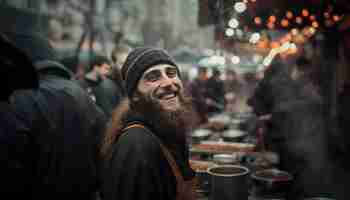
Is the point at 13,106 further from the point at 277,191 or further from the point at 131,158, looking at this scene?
the point at 277,191

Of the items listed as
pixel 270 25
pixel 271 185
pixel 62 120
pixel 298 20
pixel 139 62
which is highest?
pixel 298 20

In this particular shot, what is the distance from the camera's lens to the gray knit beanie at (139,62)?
191 centimetres

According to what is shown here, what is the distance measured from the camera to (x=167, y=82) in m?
1.91

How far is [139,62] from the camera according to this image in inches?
75.7

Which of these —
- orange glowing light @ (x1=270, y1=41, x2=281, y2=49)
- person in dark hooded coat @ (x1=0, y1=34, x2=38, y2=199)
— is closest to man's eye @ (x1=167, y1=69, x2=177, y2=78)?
person in dark hooded coat @ (x1=0, y1=34, x2=38, y2=199)

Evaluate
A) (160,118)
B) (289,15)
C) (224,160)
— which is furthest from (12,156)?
(289,15)

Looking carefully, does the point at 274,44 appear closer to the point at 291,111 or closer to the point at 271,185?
the point at 291,111

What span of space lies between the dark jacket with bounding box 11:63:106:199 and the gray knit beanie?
21.4 inches

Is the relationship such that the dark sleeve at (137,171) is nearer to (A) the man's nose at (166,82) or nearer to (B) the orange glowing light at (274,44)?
(A) the man's nose at (166,82)

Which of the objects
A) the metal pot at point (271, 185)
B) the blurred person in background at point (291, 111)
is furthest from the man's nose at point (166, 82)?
the blurred person in background at point (291, 111)

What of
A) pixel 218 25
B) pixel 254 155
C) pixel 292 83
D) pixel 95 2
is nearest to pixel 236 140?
pixel 254 155

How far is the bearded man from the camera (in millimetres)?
1581

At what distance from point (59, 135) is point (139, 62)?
2.41 ft

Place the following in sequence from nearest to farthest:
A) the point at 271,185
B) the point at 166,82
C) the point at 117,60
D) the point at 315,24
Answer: the point at 166,82 < the point at 271,185 < the point at 117,60 < the point at 315,24
